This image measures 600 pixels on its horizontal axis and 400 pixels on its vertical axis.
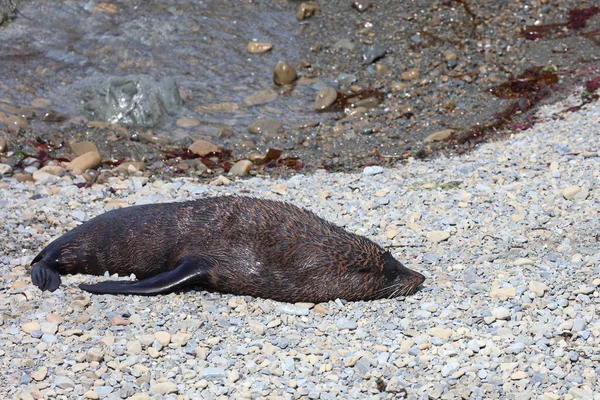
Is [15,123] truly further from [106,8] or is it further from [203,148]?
[106,8]

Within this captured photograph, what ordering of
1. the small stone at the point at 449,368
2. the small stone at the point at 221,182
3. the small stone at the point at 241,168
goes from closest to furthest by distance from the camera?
the small stone at the point at 449,368 < the small stone at the point at 221,182 < the small stone at the point at 241,168

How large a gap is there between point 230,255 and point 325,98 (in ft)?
19.8

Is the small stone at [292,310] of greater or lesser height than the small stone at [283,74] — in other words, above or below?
above

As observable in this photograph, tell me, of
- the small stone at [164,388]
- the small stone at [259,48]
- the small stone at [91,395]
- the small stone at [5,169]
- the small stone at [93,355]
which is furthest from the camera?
the small stone at [259,48]

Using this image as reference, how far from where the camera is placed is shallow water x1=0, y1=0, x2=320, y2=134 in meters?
12.1

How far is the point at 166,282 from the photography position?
20.5 ft

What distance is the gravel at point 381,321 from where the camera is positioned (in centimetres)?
517

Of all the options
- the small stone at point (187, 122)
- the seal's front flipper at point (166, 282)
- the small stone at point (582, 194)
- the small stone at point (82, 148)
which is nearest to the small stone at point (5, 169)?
the small stone at point (82, 148)

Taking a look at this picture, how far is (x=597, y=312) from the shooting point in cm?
572

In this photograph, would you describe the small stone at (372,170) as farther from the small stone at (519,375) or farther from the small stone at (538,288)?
the small stone at (519,375)

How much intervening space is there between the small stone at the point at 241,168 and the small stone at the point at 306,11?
4915 mm

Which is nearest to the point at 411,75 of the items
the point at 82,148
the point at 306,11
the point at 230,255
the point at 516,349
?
the point at 306,11

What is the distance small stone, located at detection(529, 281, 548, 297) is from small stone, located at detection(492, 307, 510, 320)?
13.4 inches

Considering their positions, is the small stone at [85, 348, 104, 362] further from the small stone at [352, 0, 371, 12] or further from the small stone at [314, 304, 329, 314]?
the small stone at [352, 0, 371, 12]
